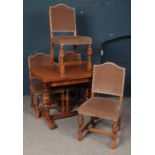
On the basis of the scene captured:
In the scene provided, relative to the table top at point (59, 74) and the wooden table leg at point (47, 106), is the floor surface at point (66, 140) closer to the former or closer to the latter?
the wooden table leg at point (47, 106)

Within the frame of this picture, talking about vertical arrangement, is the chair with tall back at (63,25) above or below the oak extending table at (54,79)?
above

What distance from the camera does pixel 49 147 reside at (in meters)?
2.36

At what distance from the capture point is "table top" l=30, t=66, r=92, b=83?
8.68 ft

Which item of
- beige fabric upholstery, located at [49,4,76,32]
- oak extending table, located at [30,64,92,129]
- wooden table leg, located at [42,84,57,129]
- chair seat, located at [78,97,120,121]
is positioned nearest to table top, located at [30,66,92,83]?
oak extending table, located at [30,64,92,129]

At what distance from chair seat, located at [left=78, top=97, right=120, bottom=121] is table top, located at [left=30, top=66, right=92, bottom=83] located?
39 centimetres

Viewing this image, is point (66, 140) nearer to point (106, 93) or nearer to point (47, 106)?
point (47, 106)

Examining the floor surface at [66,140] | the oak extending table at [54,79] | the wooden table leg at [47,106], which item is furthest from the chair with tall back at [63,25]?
the floor surface at [66,140]

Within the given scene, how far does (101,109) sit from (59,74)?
2.44ft

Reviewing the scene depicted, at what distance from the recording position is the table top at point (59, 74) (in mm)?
2645

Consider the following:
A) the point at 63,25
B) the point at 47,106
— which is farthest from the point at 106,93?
the point at 63,25

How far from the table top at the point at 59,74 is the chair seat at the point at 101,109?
0.39 meters
